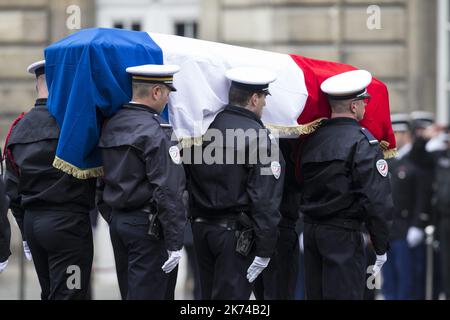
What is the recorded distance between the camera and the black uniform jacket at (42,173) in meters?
7.34

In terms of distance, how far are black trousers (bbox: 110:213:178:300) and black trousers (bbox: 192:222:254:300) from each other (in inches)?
16.3

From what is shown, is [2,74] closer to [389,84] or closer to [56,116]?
[389,84]

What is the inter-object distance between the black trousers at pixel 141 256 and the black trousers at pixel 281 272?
1284mm

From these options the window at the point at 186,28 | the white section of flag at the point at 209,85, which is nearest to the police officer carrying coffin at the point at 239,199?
the white section of flag at the point at 209,85

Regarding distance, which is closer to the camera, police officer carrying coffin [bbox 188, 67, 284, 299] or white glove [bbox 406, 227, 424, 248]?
police officer carrying coffin [bbox 188, 67, 284, 299]

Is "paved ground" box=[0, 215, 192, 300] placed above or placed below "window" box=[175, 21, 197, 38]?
below

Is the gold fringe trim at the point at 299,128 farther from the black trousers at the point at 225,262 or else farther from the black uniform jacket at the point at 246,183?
the black trousers at the point at 225,262

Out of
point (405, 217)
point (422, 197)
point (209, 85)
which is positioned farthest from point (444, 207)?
point (209, 85)

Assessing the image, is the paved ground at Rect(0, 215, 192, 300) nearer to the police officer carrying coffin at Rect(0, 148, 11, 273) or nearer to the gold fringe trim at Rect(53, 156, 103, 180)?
the police officer carrying coffin at Rect(0, 148, 11, 273)

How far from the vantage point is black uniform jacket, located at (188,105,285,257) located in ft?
23.7

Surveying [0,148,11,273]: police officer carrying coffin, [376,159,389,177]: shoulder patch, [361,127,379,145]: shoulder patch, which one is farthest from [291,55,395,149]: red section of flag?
[0,148,11,273]: police officer carrying coffin

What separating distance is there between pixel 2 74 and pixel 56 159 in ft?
21.2

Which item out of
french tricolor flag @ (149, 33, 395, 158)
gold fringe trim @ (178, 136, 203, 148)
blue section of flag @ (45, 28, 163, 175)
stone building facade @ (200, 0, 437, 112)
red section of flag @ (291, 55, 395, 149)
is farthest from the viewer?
stone building facade @ (200, 0, 437, 112)

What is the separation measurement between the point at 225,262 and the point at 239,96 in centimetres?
113
